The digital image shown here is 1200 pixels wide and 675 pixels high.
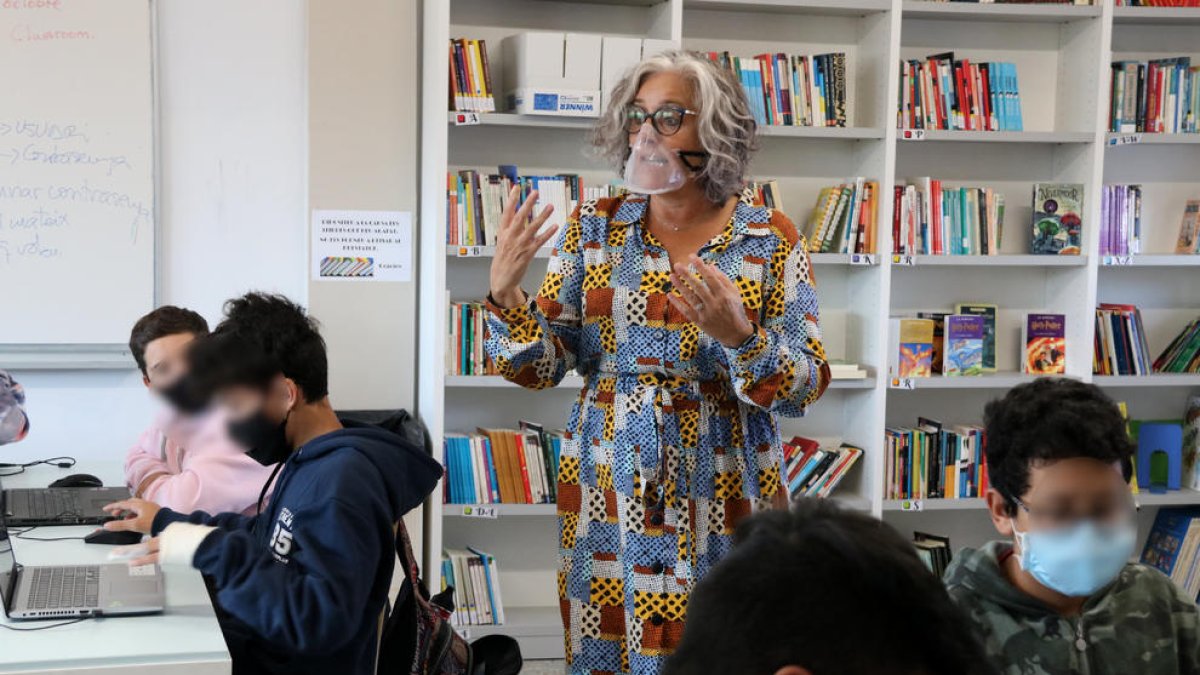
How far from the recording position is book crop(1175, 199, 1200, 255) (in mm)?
4414

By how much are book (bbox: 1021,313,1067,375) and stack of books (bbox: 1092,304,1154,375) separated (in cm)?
12

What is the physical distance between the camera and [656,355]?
6.64 feet

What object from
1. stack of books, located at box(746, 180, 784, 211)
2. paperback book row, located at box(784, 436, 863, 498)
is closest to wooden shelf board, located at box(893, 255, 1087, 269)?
stack of books, located at box(746, 180, 784, 211)

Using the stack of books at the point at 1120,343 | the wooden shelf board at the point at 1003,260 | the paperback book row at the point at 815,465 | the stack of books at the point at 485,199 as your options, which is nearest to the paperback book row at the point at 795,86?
the wooden shelf board at the point at 1003,260

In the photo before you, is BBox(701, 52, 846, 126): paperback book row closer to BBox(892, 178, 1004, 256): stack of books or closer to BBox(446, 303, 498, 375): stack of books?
BBox(892, 178, 1004, 256): stack of books

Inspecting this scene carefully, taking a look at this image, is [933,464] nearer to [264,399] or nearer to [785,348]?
[785,348]

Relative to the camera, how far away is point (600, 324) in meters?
2.07

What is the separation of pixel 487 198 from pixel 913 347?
4.98 feet

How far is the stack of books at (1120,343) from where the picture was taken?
14.1 ft

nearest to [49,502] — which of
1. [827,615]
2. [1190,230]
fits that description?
[827,615]

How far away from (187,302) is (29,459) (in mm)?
679

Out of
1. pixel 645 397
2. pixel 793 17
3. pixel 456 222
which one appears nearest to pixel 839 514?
pixel 645 397

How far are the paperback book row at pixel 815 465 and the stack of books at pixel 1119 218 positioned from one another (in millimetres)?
1150

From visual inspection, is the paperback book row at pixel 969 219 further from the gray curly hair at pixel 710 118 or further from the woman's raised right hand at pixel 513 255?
the woman's raised right hand at pixel 513 255
